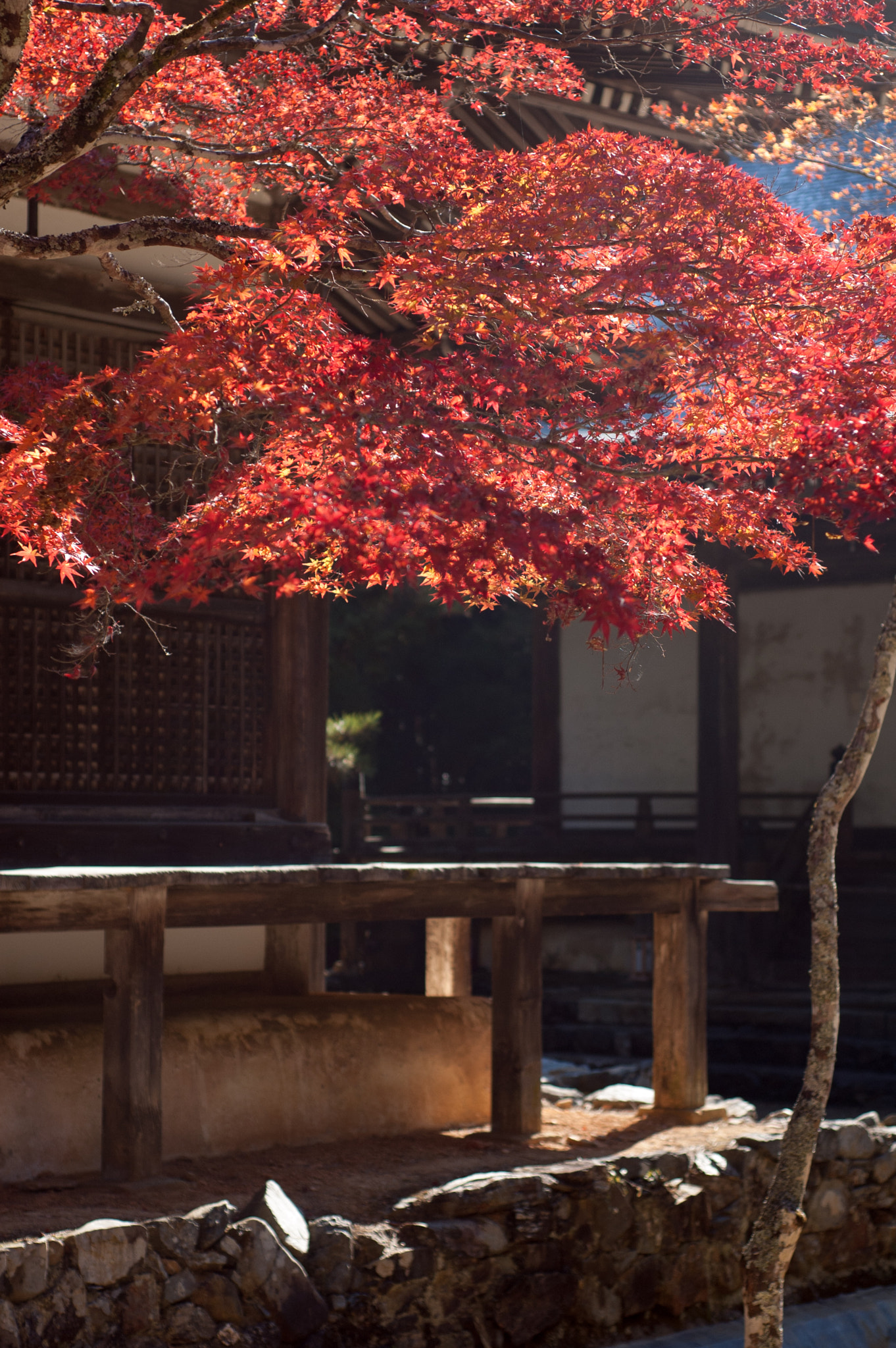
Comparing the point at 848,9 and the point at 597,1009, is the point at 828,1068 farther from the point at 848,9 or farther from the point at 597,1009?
the point at 597,1009

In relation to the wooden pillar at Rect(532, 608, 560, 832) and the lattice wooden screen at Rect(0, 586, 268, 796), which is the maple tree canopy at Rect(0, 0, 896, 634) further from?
the wooden pillar at Rect(532, 608, 560, 832)

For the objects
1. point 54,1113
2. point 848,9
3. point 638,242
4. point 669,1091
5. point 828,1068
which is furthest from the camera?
point 848,9

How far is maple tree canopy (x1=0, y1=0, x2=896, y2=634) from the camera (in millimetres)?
5109

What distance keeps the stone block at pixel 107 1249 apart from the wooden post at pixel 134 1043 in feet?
2.65

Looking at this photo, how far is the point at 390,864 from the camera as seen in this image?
24.8 feet

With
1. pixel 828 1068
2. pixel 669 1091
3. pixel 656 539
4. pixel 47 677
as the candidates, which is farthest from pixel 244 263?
pixel 669 1091

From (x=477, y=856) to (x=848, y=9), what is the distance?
35.8ft

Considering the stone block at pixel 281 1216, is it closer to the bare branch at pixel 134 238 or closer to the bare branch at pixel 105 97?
the bare branch at pixel 134 238

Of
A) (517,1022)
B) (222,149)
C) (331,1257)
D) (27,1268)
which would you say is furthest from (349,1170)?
(222,149)

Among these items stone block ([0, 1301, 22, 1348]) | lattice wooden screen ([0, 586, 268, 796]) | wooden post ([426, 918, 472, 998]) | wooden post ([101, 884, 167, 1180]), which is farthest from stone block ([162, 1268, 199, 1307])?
wooden post ([426, 918, 472, 998])

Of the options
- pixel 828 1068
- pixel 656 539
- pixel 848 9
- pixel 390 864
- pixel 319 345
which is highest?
pixel 848 9

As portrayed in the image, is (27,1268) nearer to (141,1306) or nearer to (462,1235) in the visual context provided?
(141,1306)

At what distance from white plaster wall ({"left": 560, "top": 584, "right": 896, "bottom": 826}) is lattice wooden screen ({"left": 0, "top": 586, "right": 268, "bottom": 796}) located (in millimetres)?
7813

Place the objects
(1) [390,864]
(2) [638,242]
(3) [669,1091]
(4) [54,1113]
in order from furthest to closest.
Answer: (3) [669,1091]
(1) [390,864]
(4) [54,1113]
(2) [638,242]
